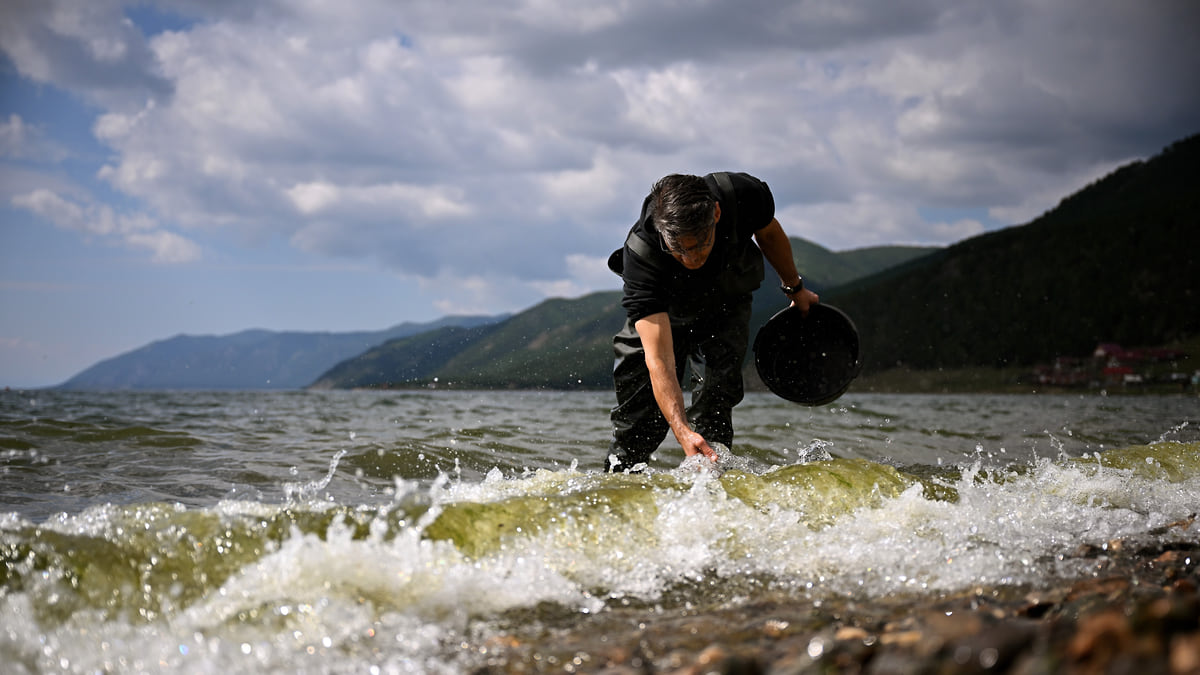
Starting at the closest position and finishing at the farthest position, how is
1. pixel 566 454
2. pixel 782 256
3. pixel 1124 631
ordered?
pixel 1124 631, pixel 782 256, pixel 566 454

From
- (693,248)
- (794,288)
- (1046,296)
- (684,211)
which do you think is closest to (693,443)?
(693,248)

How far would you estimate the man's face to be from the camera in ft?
15.7

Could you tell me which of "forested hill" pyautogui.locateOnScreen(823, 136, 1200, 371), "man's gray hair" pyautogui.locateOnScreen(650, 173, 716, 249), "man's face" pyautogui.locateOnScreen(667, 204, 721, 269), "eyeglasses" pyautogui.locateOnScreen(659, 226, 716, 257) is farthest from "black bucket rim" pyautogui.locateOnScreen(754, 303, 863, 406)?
Result: "forested hill" pyautogui.locateOnScreen(823, 136, 1200, 371)

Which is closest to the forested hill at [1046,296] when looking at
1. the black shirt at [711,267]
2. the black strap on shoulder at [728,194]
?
the black shirt at [711,267]

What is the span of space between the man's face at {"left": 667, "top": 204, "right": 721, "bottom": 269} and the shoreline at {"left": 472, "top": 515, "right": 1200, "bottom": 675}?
2145 millimetres

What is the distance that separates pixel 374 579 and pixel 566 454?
631cm

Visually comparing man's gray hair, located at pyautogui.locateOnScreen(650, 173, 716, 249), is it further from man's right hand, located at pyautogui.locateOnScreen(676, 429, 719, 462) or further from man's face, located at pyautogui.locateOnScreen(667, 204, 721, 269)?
man's right hand, located at pyautogui.locateOnScreen(676, 429, 719, 462)

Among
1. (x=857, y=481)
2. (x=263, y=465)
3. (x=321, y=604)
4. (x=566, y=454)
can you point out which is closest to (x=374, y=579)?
(x=321, y=604)

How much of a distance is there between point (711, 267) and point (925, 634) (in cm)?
367

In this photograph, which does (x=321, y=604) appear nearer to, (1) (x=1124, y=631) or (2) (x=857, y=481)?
(1) (x=1124, y=631)

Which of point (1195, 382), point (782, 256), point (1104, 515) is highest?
point (782, 256)

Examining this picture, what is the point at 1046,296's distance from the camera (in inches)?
4946

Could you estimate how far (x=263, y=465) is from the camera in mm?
8445

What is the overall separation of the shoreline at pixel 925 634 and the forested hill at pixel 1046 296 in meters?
123
